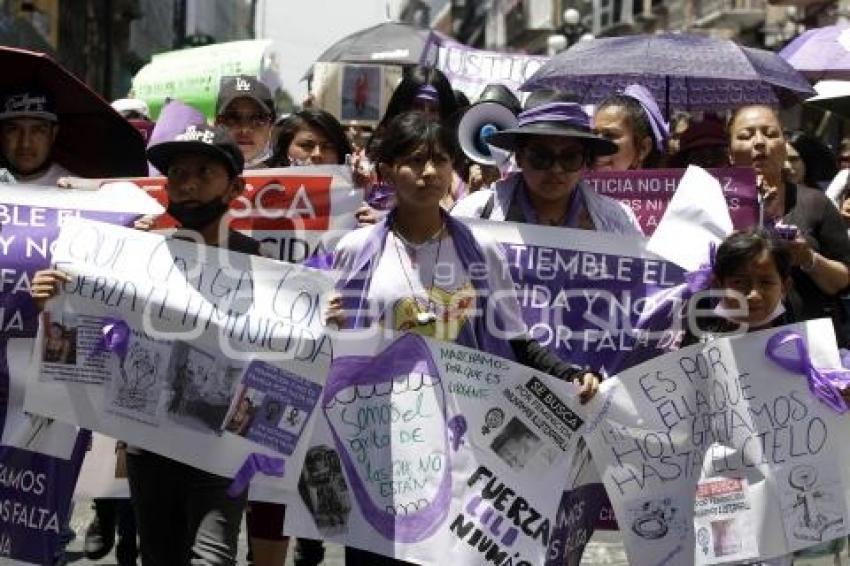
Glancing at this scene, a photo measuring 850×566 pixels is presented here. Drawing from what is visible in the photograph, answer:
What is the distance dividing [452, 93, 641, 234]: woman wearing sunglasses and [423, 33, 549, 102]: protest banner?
4623mm

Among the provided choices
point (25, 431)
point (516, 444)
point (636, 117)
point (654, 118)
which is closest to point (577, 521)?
point (516, 444)

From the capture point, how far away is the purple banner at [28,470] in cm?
543

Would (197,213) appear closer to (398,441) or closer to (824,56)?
(398,441)

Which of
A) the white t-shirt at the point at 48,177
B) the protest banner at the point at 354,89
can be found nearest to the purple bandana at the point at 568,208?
the white t-shirt at the point at 48,177

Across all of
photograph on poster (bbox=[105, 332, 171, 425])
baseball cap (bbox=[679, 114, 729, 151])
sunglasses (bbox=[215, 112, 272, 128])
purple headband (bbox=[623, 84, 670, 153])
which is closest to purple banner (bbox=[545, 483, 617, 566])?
photograph on poster (bbox=[105, 332, 171, 425])

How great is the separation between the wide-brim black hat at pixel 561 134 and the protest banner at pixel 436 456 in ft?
2.41

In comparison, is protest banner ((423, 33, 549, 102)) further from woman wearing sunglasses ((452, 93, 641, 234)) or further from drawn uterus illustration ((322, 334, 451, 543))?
drawn uterus illustration ((322, 334, 451, 543))

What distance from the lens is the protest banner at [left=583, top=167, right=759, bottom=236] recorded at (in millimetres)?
6113

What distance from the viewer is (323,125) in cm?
714

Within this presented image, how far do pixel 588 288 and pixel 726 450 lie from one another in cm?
71

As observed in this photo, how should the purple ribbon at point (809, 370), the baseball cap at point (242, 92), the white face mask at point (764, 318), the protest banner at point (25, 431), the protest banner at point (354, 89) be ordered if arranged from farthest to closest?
the protest banner at point (354, 89) → the baseball cap at point (242, 92) → the protest banner at point (25, 431) → the white face mask at point (764, 318) → the purple ribbon at point (809, 370)

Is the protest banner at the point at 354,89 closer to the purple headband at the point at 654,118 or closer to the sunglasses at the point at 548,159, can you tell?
the purple headband at the point at 654,118

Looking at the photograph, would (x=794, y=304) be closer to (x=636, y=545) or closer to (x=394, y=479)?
(x=636, y=545)

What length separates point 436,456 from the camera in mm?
5078
